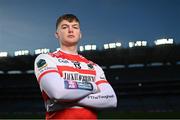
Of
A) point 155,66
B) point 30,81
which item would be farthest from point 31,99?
point 155,66

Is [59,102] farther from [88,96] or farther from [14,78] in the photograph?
[14,78]

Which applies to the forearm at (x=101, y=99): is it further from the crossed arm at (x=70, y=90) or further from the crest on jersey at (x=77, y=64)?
the crest on jersey at (x=77, y=64)

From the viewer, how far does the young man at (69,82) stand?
2383mm

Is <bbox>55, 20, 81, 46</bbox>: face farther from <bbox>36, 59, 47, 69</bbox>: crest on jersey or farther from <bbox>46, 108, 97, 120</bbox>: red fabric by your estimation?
<bbox>46, 108, 97, 120</bbox>: red fabric

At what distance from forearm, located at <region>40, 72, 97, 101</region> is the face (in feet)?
1.12

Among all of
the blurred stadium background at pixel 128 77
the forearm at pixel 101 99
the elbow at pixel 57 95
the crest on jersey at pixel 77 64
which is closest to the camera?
the elbow at pixel 57 95

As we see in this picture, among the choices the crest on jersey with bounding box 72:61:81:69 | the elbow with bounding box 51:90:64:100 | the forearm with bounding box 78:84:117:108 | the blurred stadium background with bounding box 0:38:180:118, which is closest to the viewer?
the elbow with bounding box 51:90:64:100

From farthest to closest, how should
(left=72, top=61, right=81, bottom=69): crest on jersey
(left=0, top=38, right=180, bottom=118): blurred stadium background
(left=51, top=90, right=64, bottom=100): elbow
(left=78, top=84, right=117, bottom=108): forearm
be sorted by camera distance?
1. (left=0, top=38, right=180, bottom=118): blurred stadium background
2. (left=72, top=61, right=81, bottom=69): crest on jersey
3. (left=78, top=84, right=117, bottom=108): forearm
4. (left=51, top=90, right=64, bottom=100): elbow

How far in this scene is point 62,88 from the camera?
2361mm

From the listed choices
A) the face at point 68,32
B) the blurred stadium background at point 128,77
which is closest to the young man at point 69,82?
the face at point 68,32

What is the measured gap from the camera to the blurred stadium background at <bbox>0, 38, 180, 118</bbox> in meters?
41.2

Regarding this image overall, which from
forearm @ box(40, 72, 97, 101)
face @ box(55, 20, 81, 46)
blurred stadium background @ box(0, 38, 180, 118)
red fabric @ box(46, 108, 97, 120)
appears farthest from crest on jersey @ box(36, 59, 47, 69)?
blurred stadium background @ box(0, 38, 180, 118)

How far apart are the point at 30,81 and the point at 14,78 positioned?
→ 2.88 meters

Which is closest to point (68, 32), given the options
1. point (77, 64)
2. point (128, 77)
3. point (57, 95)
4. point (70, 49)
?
point (70, 49)
